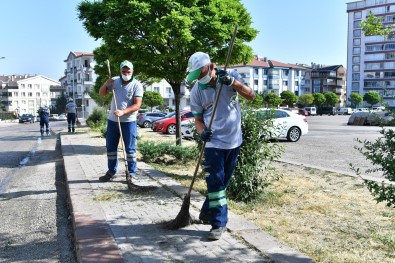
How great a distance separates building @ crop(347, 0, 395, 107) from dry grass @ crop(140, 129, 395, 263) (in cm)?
10872

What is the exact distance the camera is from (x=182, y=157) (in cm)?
937

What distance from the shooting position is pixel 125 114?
21.2ft

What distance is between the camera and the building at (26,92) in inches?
5094

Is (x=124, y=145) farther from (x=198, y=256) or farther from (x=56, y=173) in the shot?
(x=198, y=256)

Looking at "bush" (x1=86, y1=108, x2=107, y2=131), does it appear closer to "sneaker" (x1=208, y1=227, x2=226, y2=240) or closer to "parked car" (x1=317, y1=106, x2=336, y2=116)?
"sneaker" (x1=208, y1=227, x2=226, y2=240)

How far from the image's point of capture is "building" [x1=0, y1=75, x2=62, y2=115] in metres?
129

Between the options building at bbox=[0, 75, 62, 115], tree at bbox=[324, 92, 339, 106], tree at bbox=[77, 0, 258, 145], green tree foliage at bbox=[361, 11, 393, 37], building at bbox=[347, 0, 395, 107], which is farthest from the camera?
building at bbox=[0, 75, 62, 115]

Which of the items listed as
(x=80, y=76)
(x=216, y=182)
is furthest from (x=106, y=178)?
(x=80, y=76)

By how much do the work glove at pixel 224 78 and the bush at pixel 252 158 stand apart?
207 cm


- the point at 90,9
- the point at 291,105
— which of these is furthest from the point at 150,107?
the point at 90,9

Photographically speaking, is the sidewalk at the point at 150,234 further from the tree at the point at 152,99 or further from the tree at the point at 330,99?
the tree at the point at 330,99

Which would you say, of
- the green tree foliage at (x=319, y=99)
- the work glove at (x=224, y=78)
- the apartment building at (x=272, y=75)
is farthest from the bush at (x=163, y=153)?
the apartment building at (x=272, y=75)

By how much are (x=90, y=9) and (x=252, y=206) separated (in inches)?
325

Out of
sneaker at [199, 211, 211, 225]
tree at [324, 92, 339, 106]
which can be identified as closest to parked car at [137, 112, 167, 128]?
sneaker at [199, 211, 211, 225]
